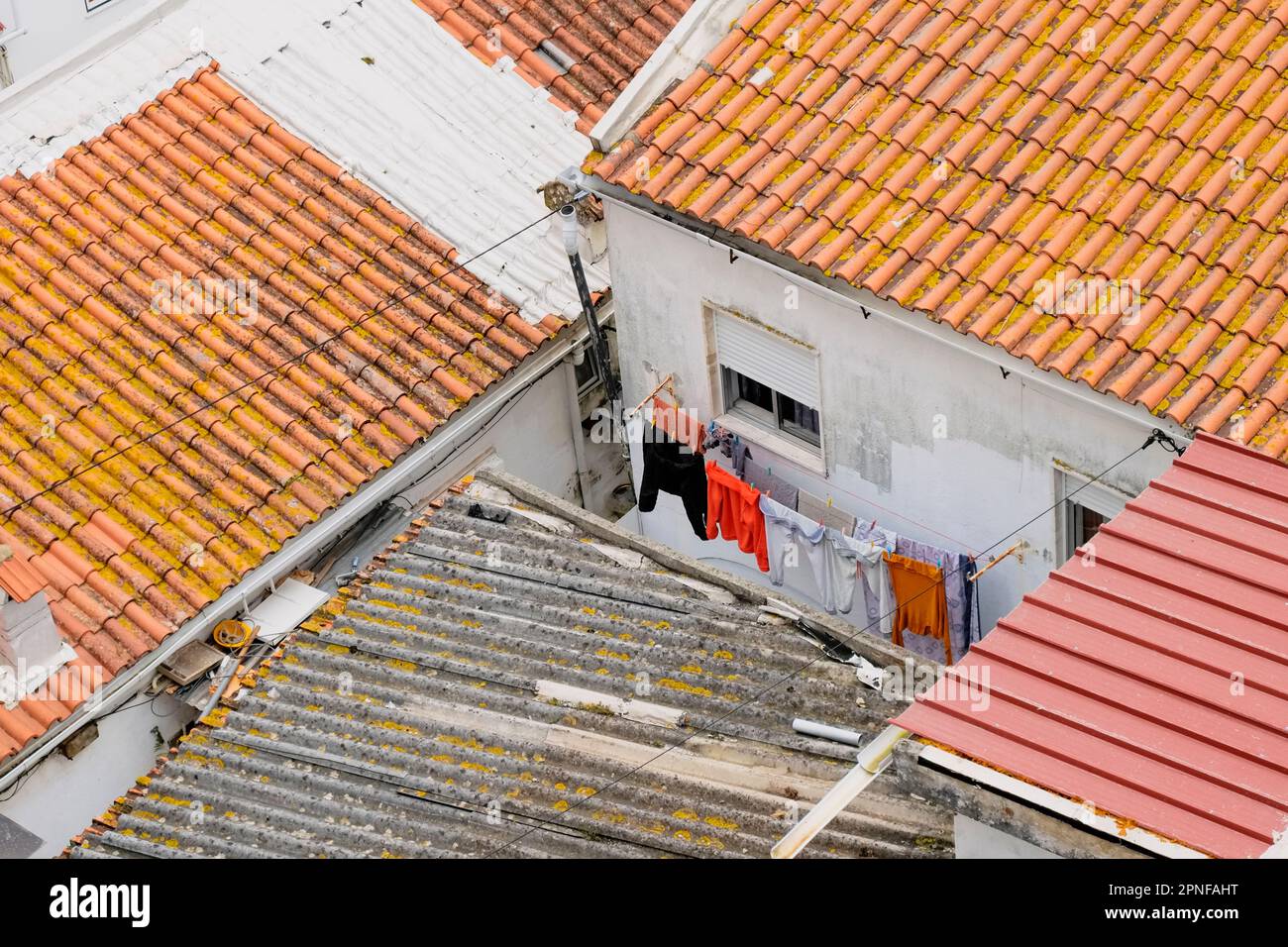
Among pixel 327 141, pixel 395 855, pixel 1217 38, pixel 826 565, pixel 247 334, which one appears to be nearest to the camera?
pixel 395 855

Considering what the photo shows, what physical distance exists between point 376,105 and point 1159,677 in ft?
41.4

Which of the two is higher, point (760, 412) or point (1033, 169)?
point (1033, 169)

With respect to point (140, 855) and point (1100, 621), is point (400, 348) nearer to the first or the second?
point (140, 855)

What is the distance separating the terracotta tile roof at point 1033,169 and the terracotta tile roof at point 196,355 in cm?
338

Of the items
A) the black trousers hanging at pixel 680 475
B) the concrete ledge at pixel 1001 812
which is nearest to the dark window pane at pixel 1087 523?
the black trousers hanging at pixel 680 475

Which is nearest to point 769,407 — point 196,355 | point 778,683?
point 778,683

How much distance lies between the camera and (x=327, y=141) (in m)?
21.7

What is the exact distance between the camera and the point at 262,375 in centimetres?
1964

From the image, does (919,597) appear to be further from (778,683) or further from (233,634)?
(233,634)

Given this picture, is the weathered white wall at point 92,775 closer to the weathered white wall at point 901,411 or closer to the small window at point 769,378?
the weathered white wall at point 901,411

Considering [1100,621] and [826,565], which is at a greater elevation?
[826,565]

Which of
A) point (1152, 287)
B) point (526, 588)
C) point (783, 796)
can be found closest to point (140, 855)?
point (526, 588)

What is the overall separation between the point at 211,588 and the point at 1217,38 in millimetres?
9875

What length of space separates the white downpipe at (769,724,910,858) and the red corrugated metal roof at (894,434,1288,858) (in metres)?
0.42
